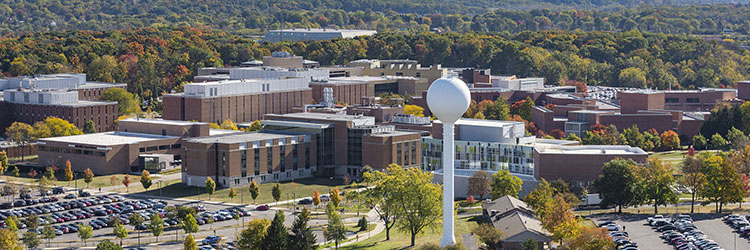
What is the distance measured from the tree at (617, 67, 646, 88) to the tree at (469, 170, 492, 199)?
86.3 meters

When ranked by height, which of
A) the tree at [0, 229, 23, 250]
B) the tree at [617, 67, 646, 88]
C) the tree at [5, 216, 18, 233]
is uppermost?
the tree at [617, 67, 646, 88]

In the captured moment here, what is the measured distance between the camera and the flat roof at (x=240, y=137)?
92625 mm

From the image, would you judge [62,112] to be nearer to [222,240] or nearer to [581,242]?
[222,240]

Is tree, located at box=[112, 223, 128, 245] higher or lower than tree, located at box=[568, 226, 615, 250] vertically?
lower

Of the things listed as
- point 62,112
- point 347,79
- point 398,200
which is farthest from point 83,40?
point 398,200

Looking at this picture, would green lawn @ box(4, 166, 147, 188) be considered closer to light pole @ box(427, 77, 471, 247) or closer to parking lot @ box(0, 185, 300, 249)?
parking lot @ box(0, 185, 300, 249)

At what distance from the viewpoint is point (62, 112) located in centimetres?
11938

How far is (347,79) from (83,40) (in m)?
45.4

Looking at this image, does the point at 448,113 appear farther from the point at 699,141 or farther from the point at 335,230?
the point at 699,141

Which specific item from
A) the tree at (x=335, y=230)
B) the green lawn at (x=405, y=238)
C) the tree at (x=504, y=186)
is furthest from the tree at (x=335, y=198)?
the tree at (x=504, y=186)

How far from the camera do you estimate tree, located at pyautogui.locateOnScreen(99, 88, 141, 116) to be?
13088 cm

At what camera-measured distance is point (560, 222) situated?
68688 mm

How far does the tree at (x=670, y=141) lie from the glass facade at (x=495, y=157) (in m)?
25.6

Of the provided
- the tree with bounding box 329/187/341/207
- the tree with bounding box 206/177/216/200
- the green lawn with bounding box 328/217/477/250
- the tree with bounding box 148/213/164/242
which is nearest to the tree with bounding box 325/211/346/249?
the green lawn with bounding box 328/217/477/250
